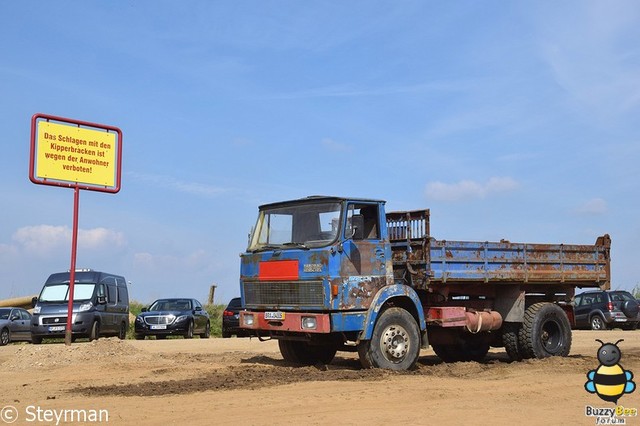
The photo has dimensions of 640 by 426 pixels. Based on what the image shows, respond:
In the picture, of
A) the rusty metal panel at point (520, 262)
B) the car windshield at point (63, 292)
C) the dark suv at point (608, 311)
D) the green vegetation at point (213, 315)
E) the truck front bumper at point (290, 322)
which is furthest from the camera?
the green vegetation at point (213, 315)

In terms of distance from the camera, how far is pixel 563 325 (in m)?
15.2

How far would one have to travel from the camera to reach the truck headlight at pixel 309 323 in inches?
459

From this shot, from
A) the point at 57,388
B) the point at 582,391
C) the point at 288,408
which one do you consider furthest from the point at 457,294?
the point at 57,388

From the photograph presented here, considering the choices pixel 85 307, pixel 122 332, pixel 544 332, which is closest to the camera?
pixel 544 332

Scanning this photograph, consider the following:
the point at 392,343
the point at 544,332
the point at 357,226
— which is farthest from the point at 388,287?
the point at 544,332

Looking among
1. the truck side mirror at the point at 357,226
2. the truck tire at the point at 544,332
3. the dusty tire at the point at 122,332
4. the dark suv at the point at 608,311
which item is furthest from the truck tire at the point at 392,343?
the dark suv at the point at 608,311

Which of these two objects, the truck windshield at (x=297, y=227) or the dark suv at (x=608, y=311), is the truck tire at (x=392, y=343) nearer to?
the truck windshield at (x=297, y=227)

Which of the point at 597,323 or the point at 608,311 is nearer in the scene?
the point at 608,311

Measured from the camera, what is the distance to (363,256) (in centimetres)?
1209

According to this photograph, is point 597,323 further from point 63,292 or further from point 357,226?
point 357,226

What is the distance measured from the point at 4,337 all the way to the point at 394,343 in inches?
638

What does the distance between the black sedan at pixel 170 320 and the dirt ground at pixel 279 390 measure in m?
9.65

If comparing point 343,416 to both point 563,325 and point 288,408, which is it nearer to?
point 288,408

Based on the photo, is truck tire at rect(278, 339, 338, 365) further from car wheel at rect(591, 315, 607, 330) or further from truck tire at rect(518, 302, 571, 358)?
car wheel at rect(591, 315, 607, 330)
